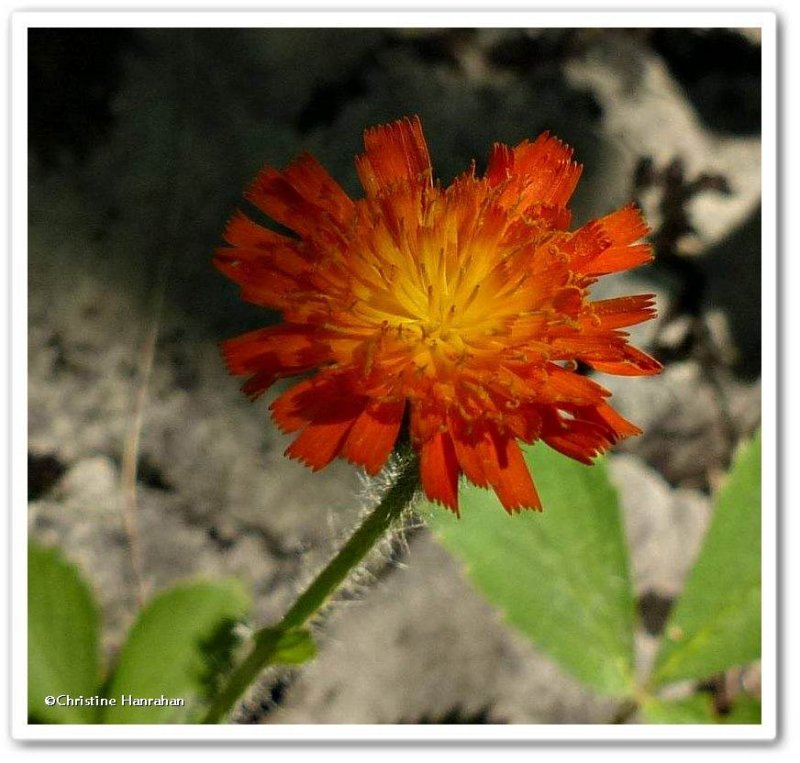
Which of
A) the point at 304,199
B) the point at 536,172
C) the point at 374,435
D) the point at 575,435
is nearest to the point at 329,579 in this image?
the point at 374,435

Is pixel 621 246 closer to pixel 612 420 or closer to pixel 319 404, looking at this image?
pixel 612 420

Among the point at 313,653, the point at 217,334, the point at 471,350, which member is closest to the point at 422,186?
the point at 471,350

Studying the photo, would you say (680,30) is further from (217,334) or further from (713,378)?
(217,334)

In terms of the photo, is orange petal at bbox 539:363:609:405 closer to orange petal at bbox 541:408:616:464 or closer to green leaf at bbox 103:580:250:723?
orange petal at bbox 541:408:616:464

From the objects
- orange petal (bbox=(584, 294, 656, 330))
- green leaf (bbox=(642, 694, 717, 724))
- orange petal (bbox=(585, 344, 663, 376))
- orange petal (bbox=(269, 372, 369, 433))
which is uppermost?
orange petal (bbox=(584, 294, 656, 330))

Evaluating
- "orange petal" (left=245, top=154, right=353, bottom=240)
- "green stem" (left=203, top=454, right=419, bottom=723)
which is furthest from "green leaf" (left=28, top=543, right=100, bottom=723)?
"orange petal" (left=245, top=154, right=353, bottom=240)

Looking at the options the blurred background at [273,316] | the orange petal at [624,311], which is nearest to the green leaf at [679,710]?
the blurred background at [273,316]
